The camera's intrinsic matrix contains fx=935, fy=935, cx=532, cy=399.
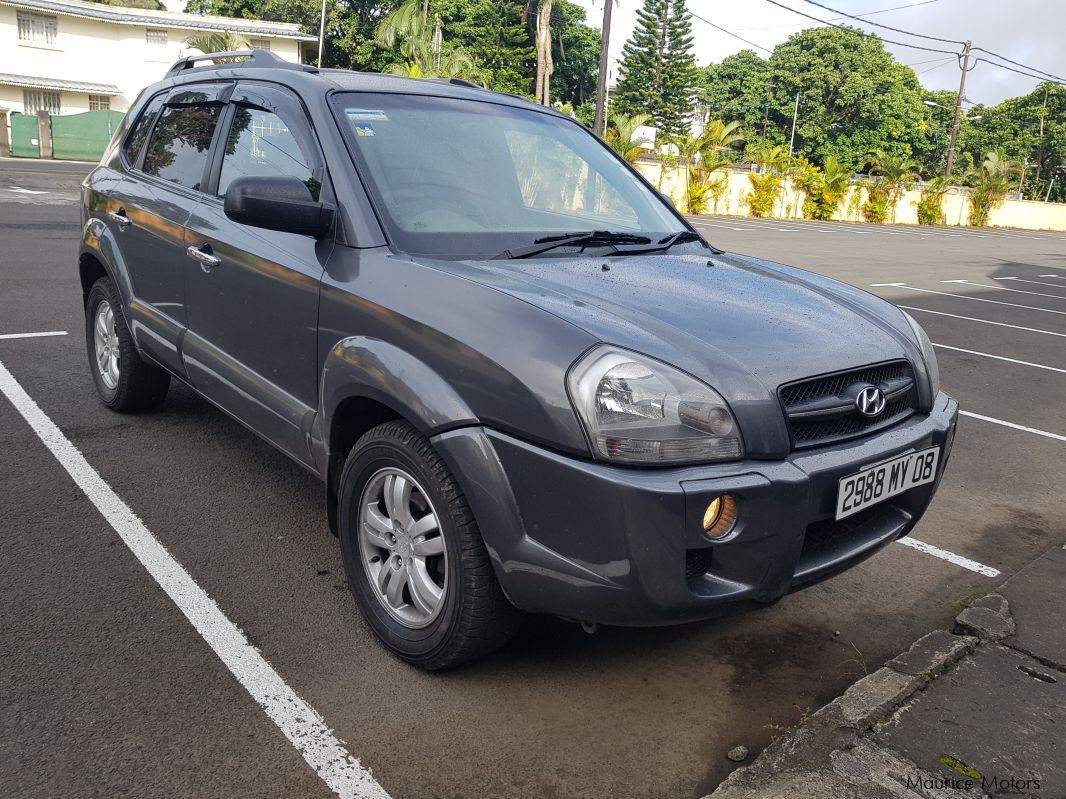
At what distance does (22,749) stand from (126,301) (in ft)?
8.78

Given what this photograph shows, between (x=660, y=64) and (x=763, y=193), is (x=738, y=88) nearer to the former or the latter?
(x=660, y=64)

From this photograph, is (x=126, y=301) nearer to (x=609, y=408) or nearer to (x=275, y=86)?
(x=275, y=86)

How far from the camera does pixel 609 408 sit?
2328 millimetres

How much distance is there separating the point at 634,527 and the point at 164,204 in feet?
9.55

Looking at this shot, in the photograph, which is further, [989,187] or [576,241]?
[989,187]

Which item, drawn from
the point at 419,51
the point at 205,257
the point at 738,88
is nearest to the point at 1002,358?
the point at 205,257

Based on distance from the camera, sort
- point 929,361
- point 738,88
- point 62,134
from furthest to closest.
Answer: point 738,88
point 62,134
point 929,361

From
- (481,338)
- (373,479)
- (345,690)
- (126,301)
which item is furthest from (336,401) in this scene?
(126,301)

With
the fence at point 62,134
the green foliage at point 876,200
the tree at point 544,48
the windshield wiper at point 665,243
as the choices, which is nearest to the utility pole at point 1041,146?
the green foliage at point 876,200

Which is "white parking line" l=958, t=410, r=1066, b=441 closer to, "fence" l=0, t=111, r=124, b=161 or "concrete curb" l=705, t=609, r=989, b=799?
"concrete curb" l=705, t=609, r=989, b=799

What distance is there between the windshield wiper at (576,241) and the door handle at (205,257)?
4.18 ft

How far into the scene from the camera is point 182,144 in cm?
428

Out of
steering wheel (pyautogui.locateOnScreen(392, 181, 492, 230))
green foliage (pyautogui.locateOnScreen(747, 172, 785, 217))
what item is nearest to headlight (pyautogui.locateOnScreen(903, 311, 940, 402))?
steering wheel (pyautogui.locateOnScreen(392, 181, 492, 230))

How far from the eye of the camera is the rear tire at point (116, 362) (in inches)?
189
